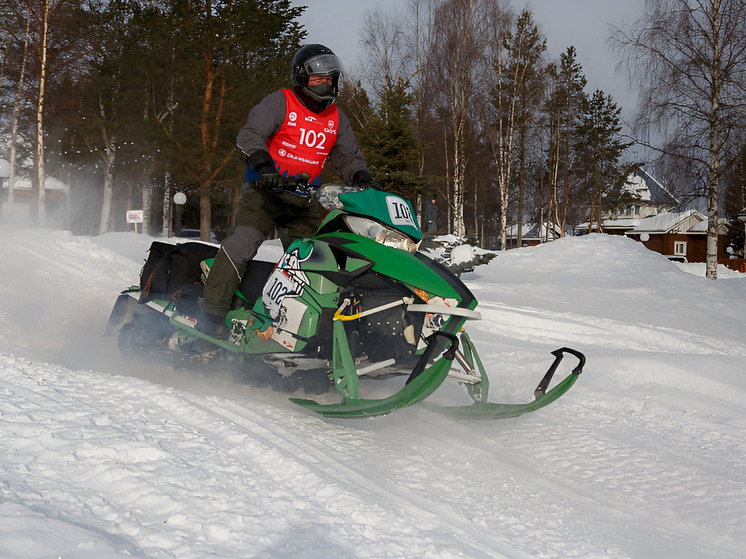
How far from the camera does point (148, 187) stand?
28.7 meters

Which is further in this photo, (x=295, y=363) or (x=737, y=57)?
(x=737, y=57)

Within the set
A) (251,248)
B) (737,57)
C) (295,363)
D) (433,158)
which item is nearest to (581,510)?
(295,363)

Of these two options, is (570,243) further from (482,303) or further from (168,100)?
(168,100)

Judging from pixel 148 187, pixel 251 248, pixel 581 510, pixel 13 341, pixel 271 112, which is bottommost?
pixel 581 510

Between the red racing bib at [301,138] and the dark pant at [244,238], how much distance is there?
0.24 metres

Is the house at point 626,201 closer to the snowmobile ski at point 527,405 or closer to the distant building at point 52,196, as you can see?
the snowmobile ski at point 527,405

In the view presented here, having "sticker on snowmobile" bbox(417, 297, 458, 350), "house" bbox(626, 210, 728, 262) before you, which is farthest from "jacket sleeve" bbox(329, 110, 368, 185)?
"house" bbox(626, 210, 728, 262)

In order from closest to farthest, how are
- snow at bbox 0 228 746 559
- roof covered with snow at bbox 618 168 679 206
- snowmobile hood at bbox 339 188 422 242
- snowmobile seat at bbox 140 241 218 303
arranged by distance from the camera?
snow at bbox 0 228 746 559 < snowmobile hood at bbox 339 188 422 242 < snowmobile seat at bbox 140 241 218 303 < roof covered with snow at bbox 618 168 679 206

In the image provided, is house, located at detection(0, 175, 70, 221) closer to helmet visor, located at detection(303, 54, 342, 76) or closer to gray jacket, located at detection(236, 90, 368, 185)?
gray jacket, located at detection(236, 90, 368, 185)

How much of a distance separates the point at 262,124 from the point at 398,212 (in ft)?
3.73

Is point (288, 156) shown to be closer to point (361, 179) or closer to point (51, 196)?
point (361, 179)

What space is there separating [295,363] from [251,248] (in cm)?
98

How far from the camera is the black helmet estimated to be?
3842 millimetres

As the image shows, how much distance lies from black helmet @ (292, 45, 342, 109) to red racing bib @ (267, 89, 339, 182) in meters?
0.13
